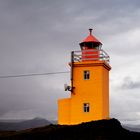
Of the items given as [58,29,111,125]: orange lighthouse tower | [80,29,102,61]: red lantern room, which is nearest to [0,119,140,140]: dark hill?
[58,29,111,125]: orange lighthouse tower

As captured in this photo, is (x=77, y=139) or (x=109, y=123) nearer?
(x=77, y=139)

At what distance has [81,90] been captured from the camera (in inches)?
1499

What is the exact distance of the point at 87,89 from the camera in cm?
3794

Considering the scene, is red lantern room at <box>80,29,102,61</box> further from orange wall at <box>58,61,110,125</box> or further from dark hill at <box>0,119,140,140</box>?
dark hill at <box>0,119,140,140</box>

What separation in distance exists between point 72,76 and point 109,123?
4970 mm

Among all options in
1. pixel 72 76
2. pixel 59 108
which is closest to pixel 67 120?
pixel 59 108

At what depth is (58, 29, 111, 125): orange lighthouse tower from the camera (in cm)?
3762

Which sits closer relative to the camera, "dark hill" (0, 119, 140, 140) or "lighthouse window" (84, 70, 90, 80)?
"dark hill" (0, 119, 140, 140)

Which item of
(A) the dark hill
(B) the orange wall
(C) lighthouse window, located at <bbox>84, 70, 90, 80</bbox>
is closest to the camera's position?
(A) the dark hill

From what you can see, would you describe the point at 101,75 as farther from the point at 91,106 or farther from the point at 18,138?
the point at 18,138

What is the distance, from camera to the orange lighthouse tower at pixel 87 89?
3762cm

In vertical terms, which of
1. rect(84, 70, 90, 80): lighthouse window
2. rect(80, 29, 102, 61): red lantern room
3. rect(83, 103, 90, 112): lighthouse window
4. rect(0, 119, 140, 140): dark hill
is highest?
rect(80, 29, 102, 61): red lantern room

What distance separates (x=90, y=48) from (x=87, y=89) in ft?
12.0

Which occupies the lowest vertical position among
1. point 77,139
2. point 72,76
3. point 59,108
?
point 77,139
